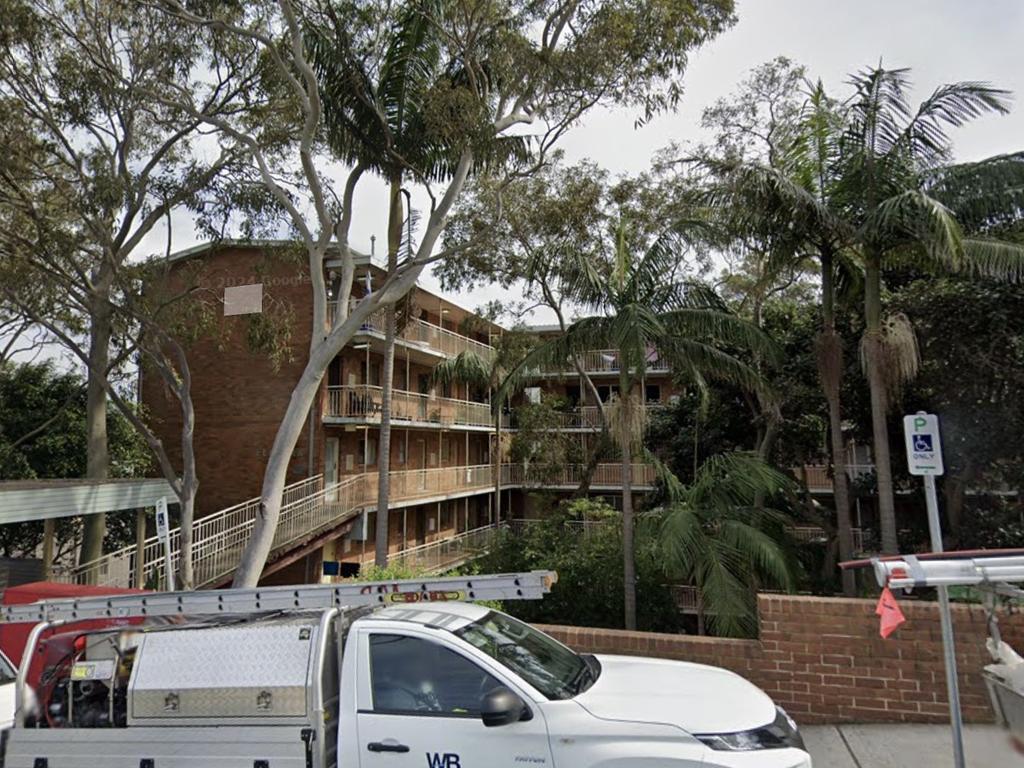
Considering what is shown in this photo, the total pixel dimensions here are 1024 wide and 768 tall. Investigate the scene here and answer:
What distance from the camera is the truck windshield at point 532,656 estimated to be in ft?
13.3

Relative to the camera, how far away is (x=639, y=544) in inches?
405

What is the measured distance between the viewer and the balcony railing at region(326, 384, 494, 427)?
19.7 meters

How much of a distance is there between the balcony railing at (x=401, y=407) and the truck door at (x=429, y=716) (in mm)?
12394

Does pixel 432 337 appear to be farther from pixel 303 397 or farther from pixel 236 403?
pixel 303 397

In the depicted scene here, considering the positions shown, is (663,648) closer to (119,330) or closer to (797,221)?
(797,221)

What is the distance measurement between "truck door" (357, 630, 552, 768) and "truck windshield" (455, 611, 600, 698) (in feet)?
0.64

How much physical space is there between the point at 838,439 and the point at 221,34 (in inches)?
476

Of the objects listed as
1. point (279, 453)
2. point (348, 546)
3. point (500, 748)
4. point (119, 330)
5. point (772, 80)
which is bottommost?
point (348, 546)

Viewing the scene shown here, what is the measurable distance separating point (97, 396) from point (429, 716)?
1333 cm

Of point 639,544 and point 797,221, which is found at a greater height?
point 797,221

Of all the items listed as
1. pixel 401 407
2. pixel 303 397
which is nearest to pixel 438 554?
pixel 401 407

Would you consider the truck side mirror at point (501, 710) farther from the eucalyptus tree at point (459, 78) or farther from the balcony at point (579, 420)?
the balcony at point (579, 420)

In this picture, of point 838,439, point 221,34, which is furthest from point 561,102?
point 838,439

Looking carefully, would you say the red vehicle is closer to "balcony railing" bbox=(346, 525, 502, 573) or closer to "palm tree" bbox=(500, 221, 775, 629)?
"palm tree" bbox=(500, 221, 775, 629)
